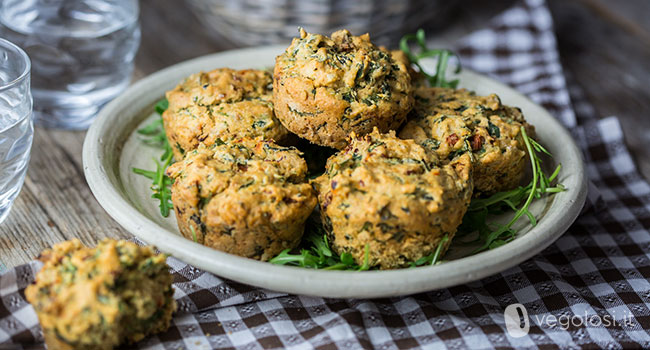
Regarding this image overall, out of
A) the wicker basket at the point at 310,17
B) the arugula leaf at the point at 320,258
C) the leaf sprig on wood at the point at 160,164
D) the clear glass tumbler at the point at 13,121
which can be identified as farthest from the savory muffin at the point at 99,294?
the wicker basket at the point at 310,17

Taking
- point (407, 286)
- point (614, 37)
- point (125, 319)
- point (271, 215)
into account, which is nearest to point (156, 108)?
point (271, 215)

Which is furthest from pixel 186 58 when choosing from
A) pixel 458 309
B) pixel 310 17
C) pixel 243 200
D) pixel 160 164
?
pixel 458 309

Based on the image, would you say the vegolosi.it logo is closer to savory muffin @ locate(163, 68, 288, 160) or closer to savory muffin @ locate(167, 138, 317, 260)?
savory muffin @ locate(167, 138, 317, 260)

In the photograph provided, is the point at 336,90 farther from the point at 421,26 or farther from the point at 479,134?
the point at 421,26

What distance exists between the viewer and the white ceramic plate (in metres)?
2.40

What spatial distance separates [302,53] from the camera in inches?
112

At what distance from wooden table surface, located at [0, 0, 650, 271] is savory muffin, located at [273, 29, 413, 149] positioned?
117 cm

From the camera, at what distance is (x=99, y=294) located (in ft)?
7.06

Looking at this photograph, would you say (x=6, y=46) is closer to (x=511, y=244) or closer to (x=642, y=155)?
(x=511, y=244)

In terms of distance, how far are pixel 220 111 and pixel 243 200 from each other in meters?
0.69

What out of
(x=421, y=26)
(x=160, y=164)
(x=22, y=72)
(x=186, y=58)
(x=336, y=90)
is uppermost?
(x=336, y=90)

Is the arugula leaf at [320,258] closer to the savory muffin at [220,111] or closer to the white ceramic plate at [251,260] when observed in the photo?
the white ceramic plate at [251,260]

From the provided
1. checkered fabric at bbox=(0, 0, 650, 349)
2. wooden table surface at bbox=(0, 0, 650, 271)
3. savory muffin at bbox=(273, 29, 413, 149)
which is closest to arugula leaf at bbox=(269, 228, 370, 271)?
checkered fabric at bbox=(0, 0, 650, 349)

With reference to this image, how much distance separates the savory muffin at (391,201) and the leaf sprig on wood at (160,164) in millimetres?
810
